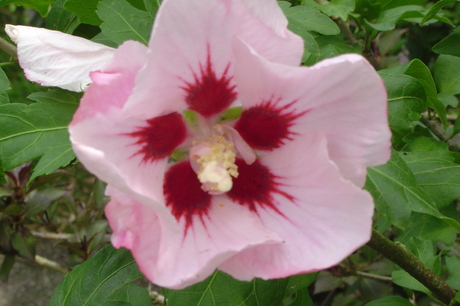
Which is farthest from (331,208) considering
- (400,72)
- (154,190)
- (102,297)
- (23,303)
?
(23,303)

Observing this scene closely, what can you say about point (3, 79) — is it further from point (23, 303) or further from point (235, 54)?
point (23, 303)

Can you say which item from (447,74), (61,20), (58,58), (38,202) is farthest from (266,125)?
(38,202)

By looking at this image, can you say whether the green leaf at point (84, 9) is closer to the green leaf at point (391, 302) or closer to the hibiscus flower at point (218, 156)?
the hibiscus flower at point (218, 156)

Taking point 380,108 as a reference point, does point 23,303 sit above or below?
below

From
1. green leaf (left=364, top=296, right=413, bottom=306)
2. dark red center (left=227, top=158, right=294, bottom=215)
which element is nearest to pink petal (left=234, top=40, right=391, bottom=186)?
dark red center (left=227, top=158, right=294, bottom=215)

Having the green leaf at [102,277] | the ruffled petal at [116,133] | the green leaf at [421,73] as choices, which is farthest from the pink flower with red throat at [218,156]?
the green leaf at [421,73]

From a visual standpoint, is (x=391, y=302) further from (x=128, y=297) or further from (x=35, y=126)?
(x=35, y=126)
